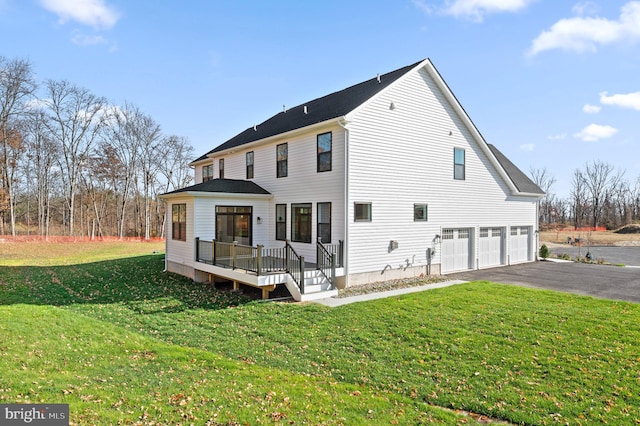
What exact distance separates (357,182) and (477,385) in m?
7.78

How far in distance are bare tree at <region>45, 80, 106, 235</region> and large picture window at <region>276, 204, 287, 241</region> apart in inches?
1092

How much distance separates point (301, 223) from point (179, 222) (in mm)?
5214

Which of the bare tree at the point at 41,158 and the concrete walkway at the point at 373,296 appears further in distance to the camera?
the bare tree at the point at 41,158

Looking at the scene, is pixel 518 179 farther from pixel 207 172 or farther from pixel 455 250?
pixel 207 172

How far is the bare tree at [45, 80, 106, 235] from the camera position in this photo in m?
32.9

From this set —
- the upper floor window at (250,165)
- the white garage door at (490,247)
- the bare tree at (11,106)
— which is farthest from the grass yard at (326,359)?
the bare tree at (11,106)

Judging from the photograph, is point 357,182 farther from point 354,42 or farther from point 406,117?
point 354,42

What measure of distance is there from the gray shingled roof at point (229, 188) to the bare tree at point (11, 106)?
24489mm

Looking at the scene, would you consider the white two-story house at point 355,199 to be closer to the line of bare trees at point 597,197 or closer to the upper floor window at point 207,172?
the upper floor window at point 207,172

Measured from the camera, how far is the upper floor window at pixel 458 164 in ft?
51.5

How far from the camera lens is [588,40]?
12250 millimetres

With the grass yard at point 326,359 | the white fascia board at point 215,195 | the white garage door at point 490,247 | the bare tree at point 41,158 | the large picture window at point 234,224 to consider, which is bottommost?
the grass yard at point 326,359

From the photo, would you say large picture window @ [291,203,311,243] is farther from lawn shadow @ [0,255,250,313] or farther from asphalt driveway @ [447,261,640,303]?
asphalt driveway @ [447,261,640,303]

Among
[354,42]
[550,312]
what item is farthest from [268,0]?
[550,312]
